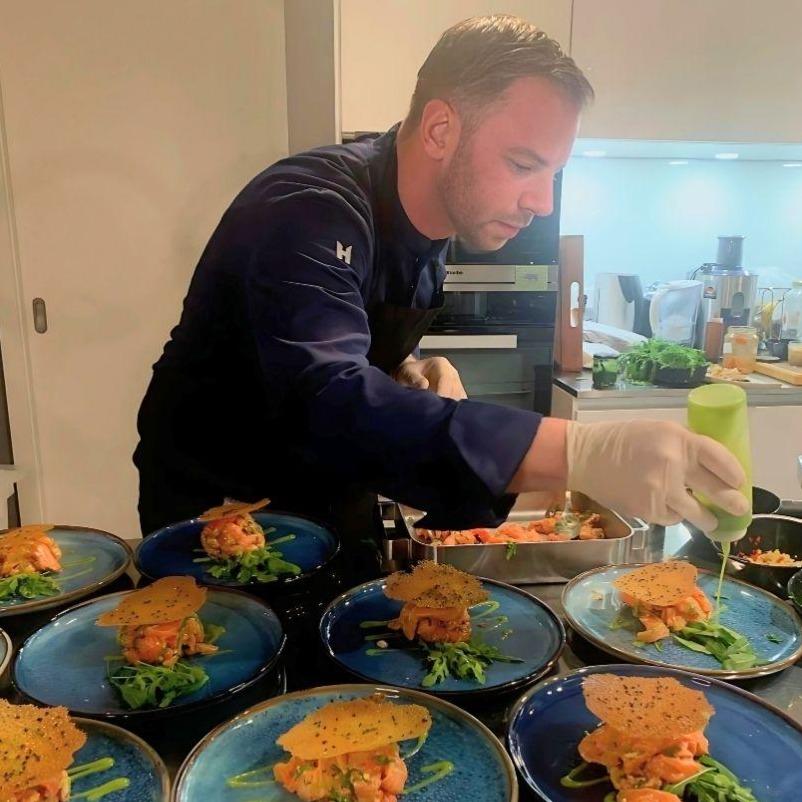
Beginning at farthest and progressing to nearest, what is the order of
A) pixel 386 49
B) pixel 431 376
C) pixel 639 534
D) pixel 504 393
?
pixel 504 393, pixel 386 49, pixel 431 376, pixel 639 534

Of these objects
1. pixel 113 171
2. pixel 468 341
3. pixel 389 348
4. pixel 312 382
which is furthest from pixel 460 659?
pixel 113 171

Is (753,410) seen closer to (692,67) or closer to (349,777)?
(692,67)

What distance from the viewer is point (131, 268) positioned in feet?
9.07

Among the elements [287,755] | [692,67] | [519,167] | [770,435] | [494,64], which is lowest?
[770,435]

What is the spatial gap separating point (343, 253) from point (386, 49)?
168 cm

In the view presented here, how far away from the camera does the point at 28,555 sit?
1.16 meters

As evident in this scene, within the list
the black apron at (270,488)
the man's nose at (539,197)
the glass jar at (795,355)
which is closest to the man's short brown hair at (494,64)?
the man's nose at (539,197)

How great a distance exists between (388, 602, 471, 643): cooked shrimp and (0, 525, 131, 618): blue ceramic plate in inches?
18.4

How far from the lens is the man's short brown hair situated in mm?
1115

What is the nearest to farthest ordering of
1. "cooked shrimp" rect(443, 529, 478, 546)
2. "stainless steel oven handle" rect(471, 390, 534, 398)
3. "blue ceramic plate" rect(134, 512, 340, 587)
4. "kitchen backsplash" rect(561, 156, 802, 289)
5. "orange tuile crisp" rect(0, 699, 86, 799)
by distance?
"orange tuile crisp" rect(0, 699, 86, 799) < "blue ceramic plate" rect(134, 512, 340, 587) < "cooked shrimp" rect(443, 529, 478, 546) < "stainless steel oven handle" rect(471, 390, 534, 398) < "kitchen backsplash" rect(561, 156, 802, 289)

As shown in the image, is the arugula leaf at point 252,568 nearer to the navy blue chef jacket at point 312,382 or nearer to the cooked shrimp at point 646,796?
the navy blue chef jacket at point 312,382

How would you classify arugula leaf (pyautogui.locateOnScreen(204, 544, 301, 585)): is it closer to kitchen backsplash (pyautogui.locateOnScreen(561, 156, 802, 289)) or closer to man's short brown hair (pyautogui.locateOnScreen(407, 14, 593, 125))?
man's short brown hair (pyautogui.locateOnScreen(407, 14, 593, 125))

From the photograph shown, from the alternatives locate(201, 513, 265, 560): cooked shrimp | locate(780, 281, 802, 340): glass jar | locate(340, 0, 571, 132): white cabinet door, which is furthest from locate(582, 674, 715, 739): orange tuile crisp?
locate(780, 281, 802, 340): glass jar

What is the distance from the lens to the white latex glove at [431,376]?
5.13 feet
